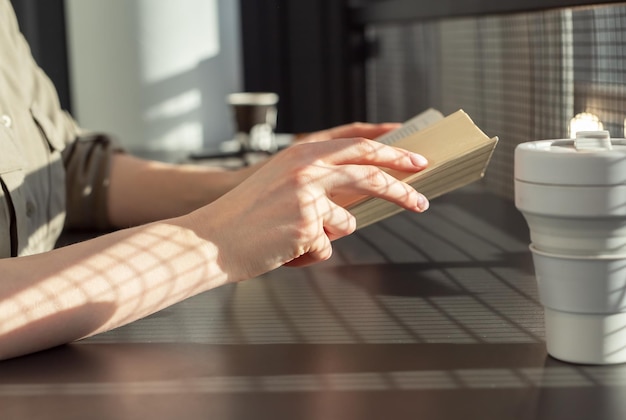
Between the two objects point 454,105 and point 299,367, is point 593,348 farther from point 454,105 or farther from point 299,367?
point 454,105

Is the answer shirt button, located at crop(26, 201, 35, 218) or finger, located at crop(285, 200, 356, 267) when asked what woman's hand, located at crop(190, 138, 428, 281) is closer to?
finger, located at crop(285, 200, 356, 267)

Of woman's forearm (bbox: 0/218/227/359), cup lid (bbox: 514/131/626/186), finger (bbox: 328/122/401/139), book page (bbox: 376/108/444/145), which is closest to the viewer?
cup lid (bbox: 514/131/626/186)

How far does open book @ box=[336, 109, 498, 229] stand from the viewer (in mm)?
794

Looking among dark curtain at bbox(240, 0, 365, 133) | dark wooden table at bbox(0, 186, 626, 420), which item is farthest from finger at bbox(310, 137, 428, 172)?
dark curtain at bbox(240, 0, 365, 133)

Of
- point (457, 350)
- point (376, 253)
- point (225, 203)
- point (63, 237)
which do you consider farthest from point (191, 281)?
point (63, 237)

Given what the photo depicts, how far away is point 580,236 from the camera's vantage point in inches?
24.7

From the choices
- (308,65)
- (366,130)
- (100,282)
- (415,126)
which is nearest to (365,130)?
(366,130)

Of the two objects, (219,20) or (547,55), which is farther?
(219,20)

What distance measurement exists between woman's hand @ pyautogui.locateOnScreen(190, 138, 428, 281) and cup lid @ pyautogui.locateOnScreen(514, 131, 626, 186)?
190mm

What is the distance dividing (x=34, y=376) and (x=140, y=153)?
1.48 meters

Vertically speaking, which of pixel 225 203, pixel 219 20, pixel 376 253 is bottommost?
pixel 376 253

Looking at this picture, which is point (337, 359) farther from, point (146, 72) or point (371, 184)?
point (146, 72)

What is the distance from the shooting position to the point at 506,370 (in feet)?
2.23

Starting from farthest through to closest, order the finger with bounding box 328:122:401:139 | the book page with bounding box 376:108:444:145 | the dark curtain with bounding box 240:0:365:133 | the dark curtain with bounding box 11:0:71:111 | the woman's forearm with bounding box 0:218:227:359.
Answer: the dark curtain with bounding box 11:0:71:111 < the dark curtain with bounding box 240:0:365:133 < the finger with bounding box 328:122:401:139 < the book page with bounding box 376:108:444:145 < the woman's forearm with bounding box 0:218:227:359
